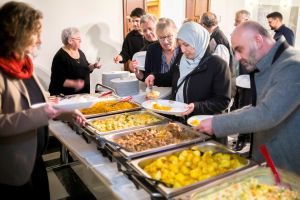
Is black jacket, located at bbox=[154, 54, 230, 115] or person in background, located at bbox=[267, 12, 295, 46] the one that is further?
person in background, located at bbox=[267, 12, 295, 46]

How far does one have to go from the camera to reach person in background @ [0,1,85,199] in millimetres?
1078

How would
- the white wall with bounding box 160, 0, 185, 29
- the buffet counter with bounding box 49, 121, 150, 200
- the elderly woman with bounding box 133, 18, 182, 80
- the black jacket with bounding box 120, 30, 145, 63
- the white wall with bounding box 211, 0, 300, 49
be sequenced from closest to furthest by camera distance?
1. the buffet counter with bounding box 49, 121, 150, 200
2. the elderly woman with bounding box 133, 18, 182, 80
3. the black jacket with bounding box 120, 30, 145, 63
4. the white wall with bounding box 160, 0, 185, 29
5. the white wall with bounding box 211, 0, 300, 49

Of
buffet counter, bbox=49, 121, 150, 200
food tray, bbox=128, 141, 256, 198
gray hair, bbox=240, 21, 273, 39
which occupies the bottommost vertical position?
buffet counter, bbox=49, 121, 150, 200

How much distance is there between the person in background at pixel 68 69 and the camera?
251cm

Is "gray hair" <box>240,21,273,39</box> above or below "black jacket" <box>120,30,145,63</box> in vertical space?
above

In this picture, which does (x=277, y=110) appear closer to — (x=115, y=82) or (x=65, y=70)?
(x=115, y=82)

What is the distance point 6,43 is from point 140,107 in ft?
3.00

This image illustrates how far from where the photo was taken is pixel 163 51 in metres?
2.28

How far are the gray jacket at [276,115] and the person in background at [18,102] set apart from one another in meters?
0.75

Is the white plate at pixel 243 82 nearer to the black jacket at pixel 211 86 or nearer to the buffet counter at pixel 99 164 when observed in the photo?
the black jacket at pixel 211 86

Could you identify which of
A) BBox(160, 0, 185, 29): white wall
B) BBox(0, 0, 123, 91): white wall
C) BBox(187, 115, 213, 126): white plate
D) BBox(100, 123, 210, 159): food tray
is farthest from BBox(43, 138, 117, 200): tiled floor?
BBox(160, 0, 185, 29): white wall

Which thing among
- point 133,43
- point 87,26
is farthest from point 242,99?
point 87,26

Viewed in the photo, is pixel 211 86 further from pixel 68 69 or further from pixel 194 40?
pixel 68 69

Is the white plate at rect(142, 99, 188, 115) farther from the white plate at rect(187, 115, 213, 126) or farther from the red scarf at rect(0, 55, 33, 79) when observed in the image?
the red scarf at rect(0, 55, 33, 79)
